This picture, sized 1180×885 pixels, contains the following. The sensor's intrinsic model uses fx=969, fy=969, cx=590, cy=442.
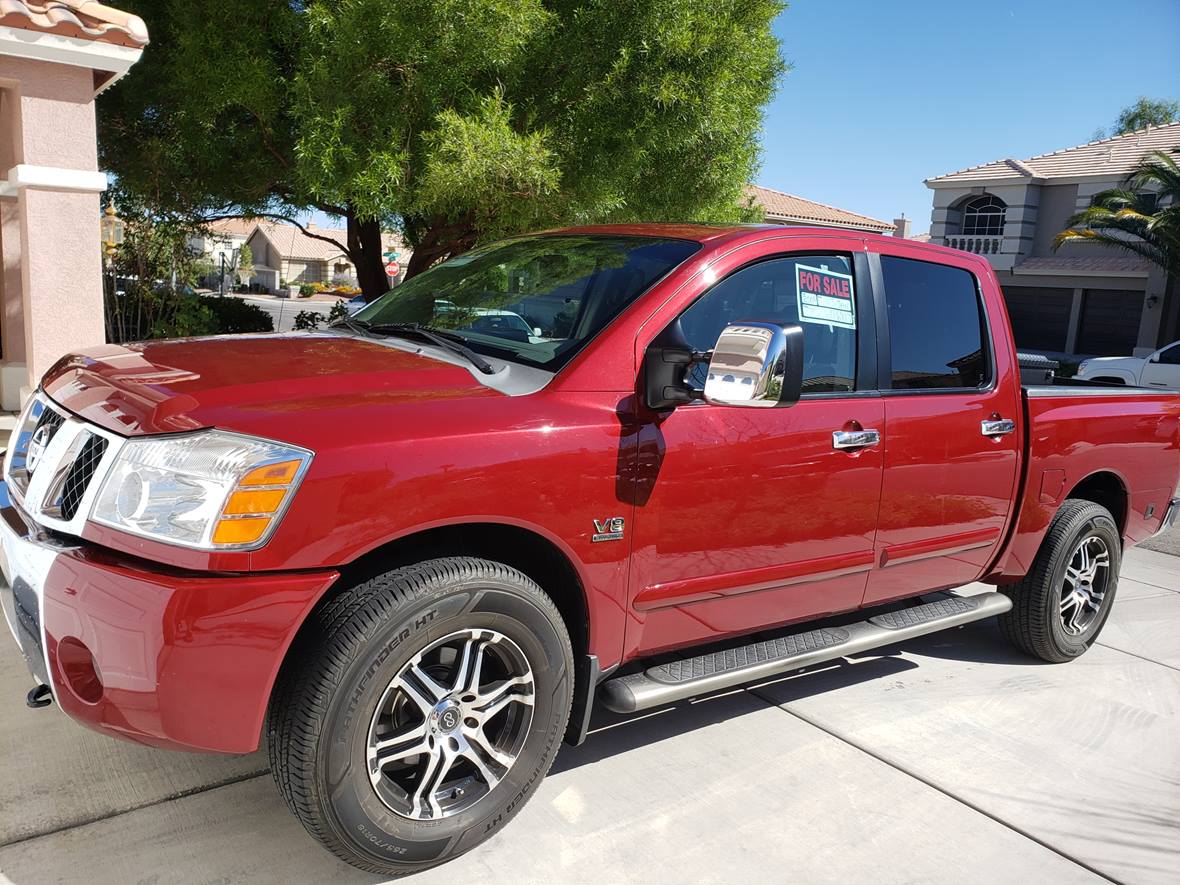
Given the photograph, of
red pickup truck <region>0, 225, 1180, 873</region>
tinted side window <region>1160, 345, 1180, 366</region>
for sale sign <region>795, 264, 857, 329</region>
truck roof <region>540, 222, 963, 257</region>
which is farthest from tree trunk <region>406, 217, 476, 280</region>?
tinted side window <region>1160, 345, 1180, 366</region>

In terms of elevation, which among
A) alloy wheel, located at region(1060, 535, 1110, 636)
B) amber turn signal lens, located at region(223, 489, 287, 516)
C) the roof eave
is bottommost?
alloy wheel, located at region(1060, 535, 1110, 636)

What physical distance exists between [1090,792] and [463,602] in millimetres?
2549

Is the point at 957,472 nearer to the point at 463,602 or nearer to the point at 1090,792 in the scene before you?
the point at 1090,792

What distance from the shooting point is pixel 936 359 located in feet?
13.4

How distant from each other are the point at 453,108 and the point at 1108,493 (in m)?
6.89

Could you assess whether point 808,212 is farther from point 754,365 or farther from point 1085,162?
point 754,365

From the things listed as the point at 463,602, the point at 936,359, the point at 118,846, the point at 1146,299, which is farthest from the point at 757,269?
the point at 1146,299

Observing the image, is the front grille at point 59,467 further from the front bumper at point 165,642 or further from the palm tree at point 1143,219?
the palm tree at point 1143,219

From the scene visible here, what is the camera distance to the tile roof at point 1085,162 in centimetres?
3200

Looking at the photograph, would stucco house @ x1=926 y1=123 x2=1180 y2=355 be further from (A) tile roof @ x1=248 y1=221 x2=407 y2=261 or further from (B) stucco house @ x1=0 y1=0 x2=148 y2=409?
(A) tile roof @ x1=248 y1=221 x2=407 y2=261

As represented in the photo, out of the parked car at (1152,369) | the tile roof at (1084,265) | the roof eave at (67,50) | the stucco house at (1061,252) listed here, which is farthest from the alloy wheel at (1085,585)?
the tile roof at (1084,265)

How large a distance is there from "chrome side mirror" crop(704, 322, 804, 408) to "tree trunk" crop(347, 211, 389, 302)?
11.7 m

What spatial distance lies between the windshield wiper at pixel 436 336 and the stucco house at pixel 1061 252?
105 ft

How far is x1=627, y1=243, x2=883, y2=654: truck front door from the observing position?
123 inches
